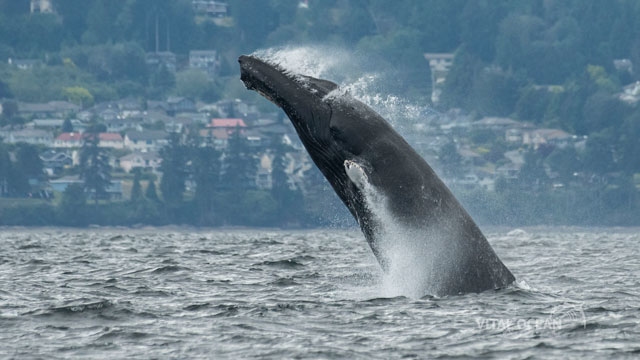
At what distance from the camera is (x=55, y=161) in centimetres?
15350

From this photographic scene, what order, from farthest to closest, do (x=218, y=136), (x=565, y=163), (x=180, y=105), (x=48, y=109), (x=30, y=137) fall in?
(x=180, y=105) < (x=48, y=109) < (x=218, y=136) < (x=30, y=137) < (x=565, y=163)

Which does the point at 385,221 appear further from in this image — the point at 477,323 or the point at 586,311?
the point at 586,311

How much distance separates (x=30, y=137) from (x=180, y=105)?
32.0 meters

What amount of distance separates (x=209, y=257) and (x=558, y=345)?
698 inches

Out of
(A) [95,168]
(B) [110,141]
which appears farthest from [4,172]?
(B) [110,141]

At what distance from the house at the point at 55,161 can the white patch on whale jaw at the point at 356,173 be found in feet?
463

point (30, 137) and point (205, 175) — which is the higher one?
point (30, 137)

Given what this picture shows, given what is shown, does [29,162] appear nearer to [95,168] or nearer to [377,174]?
[95,168]

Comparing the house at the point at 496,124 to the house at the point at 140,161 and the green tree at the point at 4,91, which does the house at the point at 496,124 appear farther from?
the green tree at the point at 4,91

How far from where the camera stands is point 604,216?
137 metres

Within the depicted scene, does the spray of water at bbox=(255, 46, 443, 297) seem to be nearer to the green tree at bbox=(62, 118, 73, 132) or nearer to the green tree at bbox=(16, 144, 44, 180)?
the green tree at bbox=(16, 144, 44, 180)

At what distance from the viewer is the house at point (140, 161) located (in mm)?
155000

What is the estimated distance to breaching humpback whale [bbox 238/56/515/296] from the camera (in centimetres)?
1358

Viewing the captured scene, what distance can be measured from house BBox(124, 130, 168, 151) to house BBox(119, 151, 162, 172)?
7.81m
